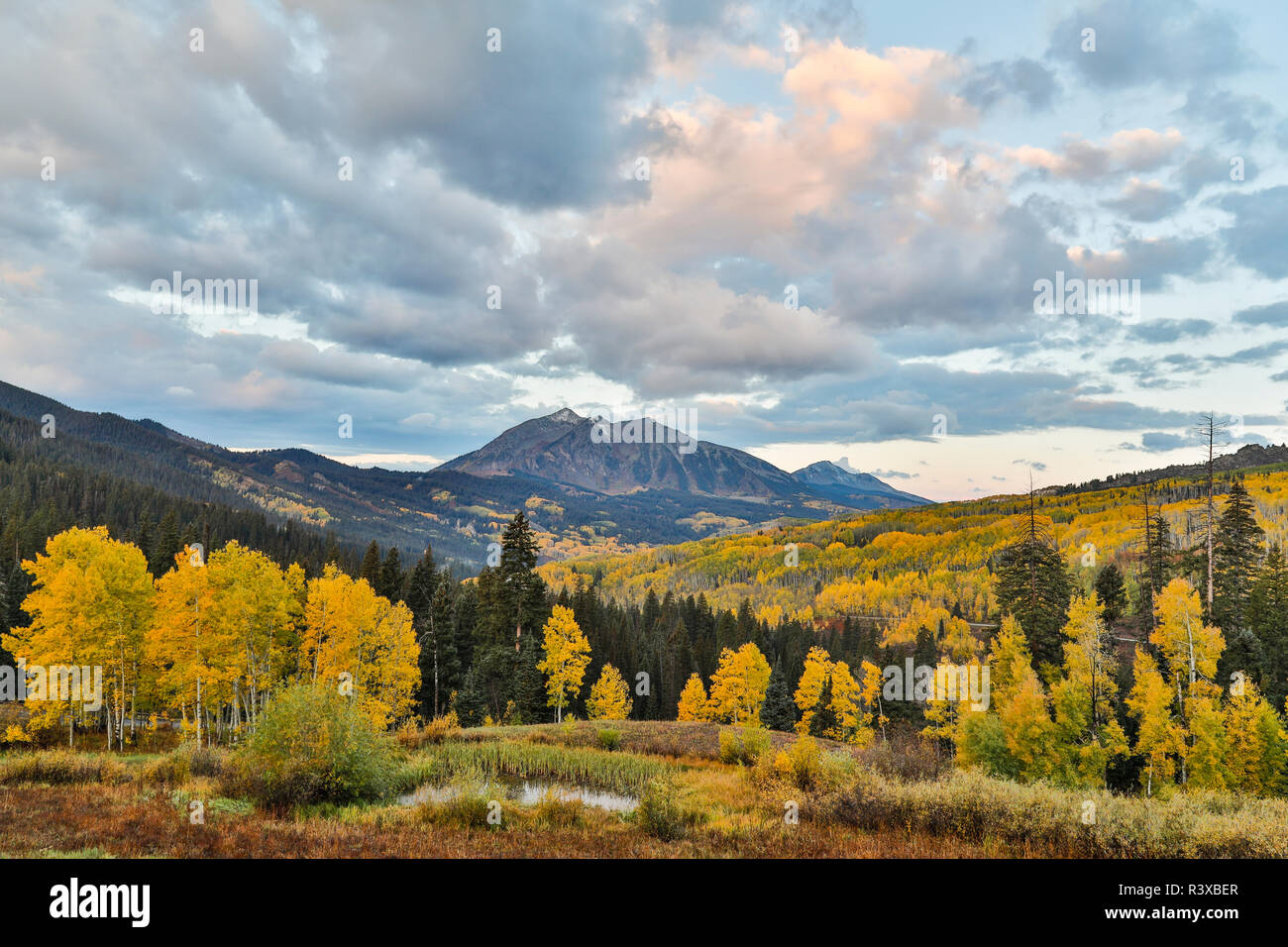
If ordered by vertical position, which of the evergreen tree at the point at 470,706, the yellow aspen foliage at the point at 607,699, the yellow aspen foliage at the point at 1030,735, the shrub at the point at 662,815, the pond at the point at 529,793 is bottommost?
the yellow aspen foliage at the point at 607,699

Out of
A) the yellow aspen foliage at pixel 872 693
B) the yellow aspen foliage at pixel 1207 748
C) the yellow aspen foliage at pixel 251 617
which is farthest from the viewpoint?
the yellow aspen foliage at pixel 872 693

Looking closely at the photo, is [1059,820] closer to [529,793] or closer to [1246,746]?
[529,793]

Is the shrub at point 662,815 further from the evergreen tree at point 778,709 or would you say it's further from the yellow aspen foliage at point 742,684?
the evergreen tree at point 778,709

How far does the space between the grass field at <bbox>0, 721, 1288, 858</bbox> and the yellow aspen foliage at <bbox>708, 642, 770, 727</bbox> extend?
4206 cm

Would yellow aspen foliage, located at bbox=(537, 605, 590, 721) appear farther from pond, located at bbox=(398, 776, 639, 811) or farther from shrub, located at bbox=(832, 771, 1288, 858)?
shrub, located at bbox=(832, 771, 1288, 858)

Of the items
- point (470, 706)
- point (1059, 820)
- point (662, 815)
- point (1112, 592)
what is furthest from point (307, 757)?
point (1112, 592)

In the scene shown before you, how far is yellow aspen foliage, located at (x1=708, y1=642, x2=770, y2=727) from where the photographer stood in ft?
212

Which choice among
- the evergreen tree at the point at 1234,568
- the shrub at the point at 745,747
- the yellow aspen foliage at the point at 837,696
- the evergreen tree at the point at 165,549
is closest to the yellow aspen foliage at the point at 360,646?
the shrub at the point at 745,747

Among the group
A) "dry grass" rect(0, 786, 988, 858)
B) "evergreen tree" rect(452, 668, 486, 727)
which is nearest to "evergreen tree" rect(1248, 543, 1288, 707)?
"dry grass" rect(0, 786, 988, 858)

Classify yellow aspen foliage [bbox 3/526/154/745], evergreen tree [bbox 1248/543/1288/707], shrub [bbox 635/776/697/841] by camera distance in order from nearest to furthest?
1. shrub [bbox 635/776/697/841]
2. yellow aspen foliage [bbox 3/526/154/745]
3. evergreen tree [bbox 1248/543/1288/707]

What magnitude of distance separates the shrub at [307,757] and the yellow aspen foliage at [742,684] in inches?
1983

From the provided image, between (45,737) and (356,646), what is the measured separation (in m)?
16.8

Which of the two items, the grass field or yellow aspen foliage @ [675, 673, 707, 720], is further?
yellow aspen foliage @ [675, 673, 707, 720]

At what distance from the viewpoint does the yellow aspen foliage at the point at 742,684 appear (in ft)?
212
